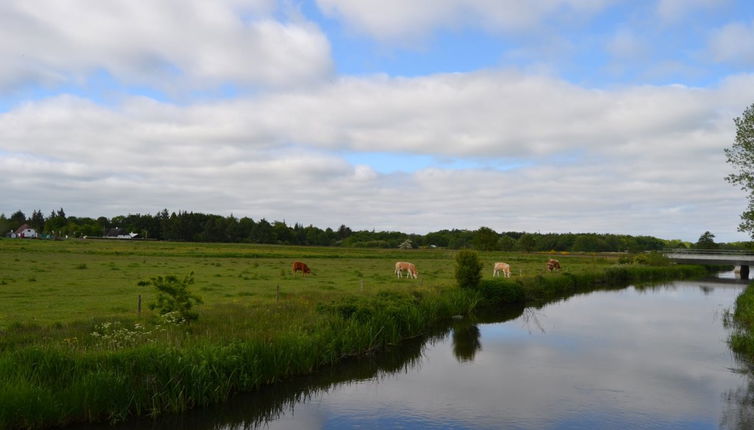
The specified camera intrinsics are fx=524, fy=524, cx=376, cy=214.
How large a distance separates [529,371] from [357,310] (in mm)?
6514

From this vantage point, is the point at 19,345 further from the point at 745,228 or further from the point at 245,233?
the point at 245,233

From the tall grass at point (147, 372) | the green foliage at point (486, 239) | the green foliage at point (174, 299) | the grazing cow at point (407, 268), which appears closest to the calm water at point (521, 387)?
the tall grass at point (147, 372)


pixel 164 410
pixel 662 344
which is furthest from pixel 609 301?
pixel 164 410

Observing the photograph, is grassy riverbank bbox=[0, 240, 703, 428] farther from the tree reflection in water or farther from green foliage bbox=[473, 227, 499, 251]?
green foliage bbox=[473, 227, 499, 251]

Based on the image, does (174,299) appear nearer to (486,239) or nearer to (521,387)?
(521,387)

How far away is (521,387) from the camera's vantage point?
1588cm

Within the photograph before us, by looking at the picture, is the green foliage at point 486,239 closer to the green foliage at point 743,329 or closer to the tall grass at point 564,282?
the tall grass at point 564,282

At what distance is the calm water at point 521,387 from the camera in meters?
12.9

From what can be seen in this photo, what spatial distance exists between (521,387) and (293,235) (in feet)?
455

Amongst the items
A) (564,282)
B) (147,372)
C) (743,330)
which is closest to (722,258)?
(564,282)

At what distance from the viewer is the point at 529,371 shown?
701 inches

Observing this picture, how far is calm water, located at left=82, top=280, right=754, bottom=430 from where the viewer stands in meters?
12.9

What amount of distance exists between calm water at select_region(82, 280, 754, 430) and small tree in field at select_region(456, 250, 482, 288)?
237 inches

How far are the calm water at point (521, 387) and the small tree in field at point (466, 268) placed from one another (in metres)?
6.02
